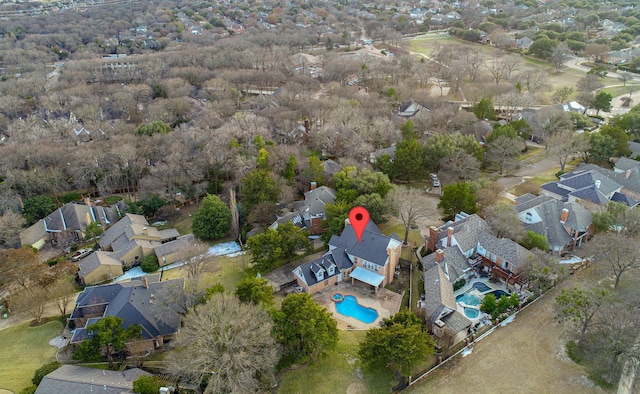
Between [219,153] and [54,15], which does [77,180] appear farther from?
[54,15]

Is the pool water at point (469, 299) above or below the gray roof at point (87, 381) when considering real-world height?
below

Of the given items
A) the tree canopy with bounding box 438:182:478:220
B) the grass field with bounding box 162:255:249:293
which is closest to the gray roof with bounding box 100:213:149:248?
the grass field with bounding box 162:255:249:293

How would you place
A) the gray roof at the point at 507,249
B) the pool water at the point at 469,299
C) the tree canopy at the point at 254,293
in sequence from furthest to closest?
1. the gray roof at the point at 507,249
2. the pool water at the point at 469,299
3. the tree canopy at the point at 254,293

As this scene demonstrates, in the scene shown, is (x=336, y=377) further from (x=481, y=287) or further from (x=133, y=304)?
(x=133, y=304)

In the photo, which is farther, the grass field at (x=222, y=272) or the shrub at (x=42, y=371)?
the grass field at (x=222, y=272)

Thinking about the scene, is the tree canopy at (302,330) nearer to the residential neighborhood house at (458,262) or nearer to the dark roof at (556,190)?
the residential neighborhood house at (458,262)

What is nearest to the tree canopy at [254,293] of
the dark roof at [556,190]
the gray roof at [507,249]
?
the gray roof at [507,249]

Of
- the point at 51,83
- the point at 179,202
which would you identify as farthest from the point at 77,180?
the point at 51,83

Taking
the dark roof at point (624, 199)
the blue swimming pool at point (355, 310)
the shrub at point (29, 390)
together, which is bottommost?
the blue swimming pool at point (355, 310)
